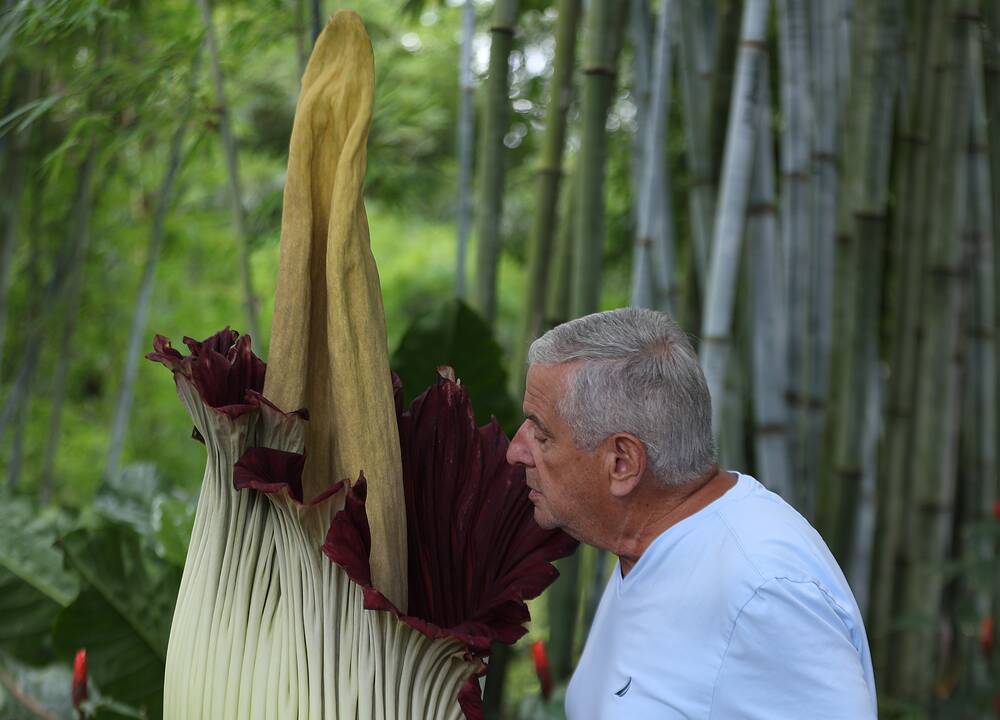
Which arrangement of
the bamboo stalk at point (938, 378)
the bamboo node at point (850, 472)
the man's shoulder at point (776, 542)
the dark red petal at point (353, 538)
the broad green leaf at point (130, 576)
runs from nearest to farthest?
the dark red petal at point (353, 538), the man's shoulder at point (776, 542), the broad green leaf at point (130, 576), the bamboo node at point (850, 472), the bamboo stalk at point (938, 378)

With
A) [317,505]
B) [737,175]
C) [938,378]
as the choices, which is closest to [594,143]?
[737,175]

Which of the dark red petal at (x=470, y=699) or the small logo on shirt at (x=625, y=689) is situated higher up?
the dark red petal at (x=470, y=699)

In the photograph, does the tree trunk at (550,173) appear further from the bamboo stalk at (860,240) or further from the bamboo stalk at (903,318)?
the bamboo stalk at (903,318)

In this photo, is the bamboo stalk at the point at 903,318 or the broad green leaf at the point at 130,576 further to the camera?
the bamboo stalk at the point at 903,318

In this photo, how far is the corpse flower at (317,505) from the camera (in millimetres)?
763

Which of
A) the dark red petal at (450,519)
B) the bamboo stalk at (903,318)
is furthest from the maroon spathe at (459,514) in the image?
the bamboo stalk at (903,318)

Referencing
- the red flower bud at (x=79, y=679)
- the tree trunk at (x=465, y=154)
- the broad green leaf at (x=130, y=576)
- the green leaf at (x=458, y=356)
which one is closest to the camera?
the red flower bud at (x=79, y=679)

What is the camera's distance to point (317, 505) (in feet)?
2.46

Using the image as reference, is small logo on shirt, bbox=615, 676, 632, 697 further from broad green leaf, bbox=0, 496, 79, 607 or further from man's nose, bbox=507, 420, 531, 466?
broad green leaf, bbox=0, 496, 79, 607

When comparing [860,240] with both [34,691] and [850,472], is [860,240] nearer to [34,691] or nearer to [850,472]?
[850,472]

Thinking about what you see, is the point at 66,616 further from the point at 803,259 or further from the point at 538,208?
the point at 803,259

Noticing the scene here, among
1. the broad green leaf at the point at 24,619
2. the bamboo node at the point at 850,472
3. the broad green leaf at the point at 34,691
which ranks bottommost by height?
the broad green leaf at the point at 34,691

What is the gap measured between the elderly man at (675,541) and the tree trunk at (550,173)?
0.69 m

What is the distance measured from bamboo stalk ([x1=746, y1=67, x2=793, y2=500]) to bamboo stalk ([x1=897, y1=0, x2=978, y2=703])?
0.49 meters
